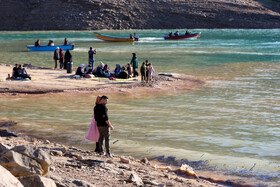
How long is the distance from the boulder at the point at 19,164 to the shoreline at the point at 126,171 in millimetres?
865

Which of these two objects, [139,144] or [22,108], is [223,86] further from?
[139,144]

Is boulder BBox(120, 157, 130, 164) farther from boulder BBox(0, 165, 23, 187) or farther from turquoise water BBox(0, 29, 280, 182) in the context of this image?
boulder BBox(0, 165, 23, 187)

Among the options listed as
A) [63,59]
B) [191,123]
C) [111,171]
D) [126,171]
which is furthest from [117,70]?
[111,171]

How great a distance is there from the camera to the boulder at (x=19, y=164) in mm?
6453

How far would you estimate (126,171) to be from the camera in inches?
376

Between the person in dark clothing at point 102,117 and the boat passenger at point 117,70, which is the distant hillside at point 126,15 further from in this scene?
the person in dark clothing at point 102,117

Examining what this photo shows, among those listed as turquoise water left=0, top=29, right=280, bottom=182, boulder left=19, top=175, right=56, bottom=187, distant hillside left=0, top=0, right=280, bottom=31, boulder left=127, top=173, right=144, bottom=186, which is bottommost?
turquoise water left=0, top=29, right=280, bottom=182

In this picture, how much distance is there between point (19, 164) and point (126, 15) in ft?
424

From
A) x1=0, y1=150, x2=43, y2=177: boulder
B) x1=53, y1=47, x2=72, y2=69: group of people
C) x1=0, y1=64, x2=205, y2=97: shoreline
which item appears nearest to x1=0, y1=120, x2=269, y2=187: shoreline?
x1=0, y1=150, x2=43, y2=177: boulder

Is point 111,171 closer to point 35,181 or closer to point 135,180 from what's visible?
point 135,180

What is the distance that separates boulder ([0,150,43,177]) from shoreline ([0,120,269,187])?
86 centimetres

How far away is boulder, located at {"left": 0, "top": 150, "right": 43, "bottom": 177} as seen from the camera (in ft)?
21.2

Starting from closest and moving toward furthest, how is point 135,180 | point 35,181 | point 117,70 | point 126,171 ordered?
1. point 35,181
2. point 135,180
3. point 126,171
4. point 117,70

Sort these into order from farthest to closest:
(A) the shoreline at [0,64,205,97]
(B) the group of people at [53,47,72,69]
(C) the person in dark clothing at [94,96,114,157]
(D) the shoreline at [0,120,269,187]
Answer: (B) the group of people at [53,47,72,69] < (A) the shoreline at [0,64,205,97] < (C) the person in dark clothing at [94,96,114,157] < (D) the shoreline at [0,120,269,187]
